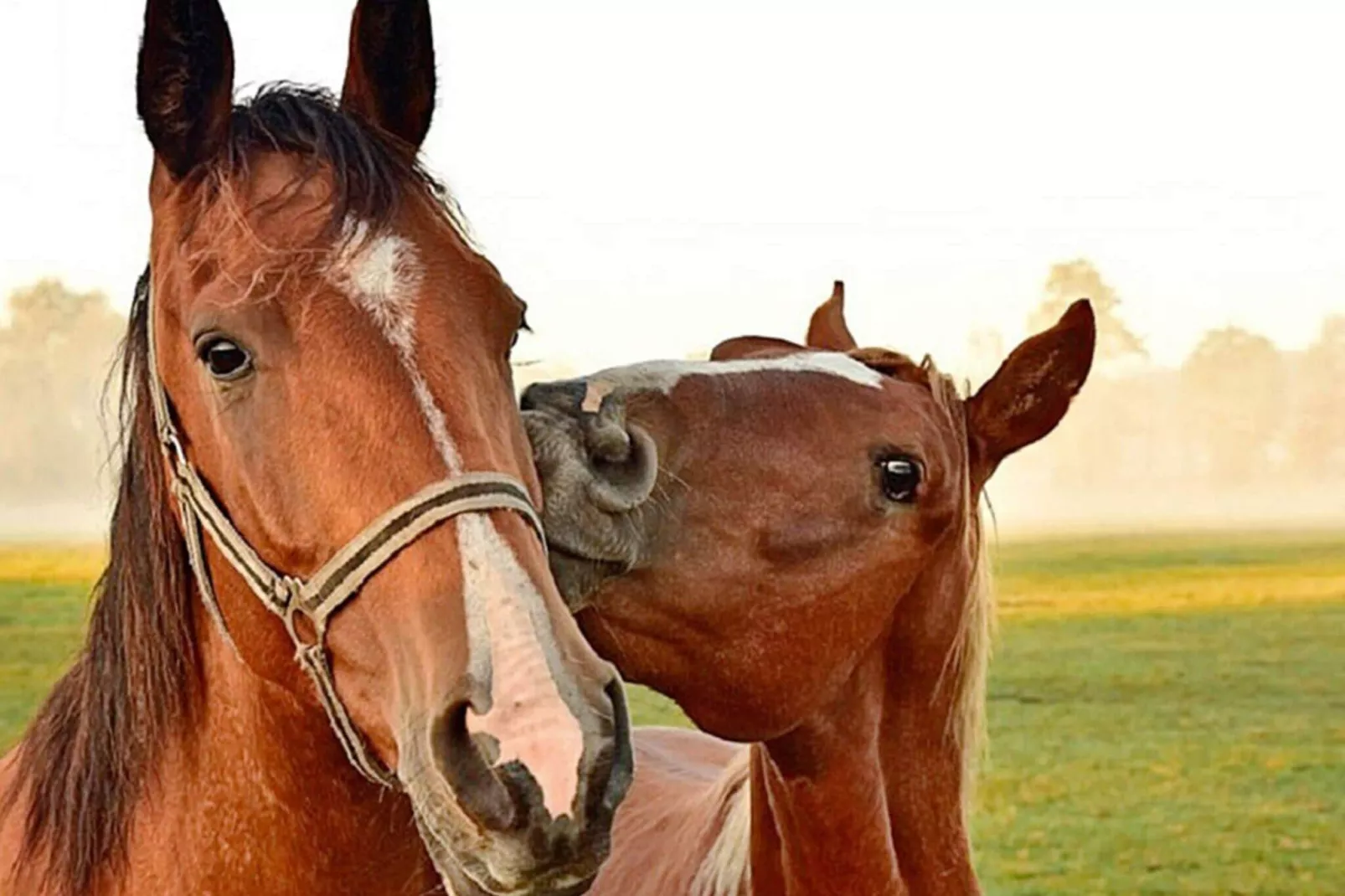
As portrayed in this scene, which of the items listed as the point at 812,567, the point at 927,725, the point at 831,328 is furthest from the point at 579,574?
the point at 831,328

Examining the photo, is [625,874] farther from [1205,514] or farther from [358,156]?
[1205,514]

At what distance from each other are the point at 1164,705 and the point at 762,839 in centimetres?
1160

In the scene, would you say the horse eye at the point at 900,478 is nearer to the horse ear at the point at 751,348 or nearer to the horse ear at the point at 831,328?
the horse ear at the point at 751,348

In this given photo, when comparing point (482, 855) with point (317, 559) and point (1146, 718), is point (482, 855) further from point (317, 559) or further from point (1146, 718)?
point (1146, 718)

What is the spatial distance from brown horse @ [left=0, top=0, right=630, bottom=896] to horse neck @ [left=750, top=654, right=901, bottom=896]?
88 cm

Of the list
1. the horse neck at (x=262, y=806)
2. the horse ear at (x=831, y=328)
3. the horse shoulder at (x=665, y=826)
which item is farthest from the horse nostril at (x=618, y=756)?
the horse ear at (x=831, y=328)

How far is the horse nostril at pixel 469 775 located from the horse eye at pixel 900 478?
1.37 meters

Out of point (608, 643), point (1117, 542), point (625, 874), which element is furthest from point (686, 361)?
point (1117, 542)

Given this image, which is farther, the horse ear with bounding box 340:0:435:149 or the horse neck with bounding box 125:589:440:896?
the horse ear with bounding box 340:0:435:149

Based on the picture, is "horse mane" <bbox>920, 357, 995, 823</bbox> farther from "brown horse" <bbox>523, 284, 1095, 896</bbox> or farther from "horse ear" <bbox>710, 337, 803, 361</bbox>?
"horse ear" <bbox>710, 337, 803, 361</bbox>

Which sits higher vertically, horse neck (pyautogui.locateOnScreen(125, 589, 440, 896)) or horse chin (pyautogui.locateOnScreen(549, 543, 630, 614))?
horse chin (pyautogui.locateOnScreen(549, 543, 630, 614))

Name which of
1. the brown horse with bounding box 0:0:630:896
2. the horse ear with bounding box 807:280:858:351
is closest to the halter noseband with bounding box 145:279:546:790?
the brown horse with bounding box 0:0:630:896

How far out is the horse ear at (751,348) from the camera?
10.1ft

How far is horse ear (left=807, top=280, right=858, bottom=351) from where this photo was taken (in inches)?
147
